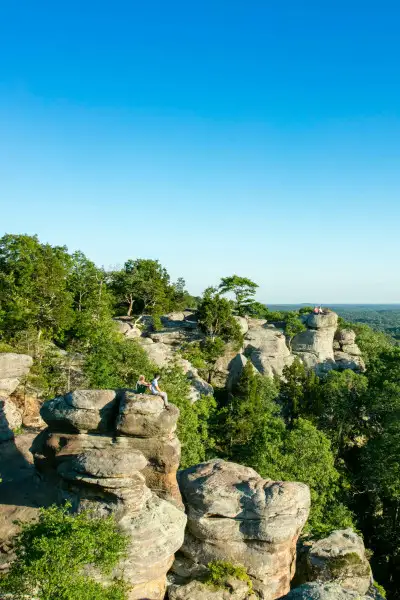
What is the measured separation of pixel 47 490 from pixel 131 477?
5.24 meters

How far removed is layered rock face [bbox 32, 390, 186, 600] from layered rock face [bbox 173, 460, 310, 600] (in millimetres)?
1876

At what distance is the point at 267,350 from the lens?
58781 millimetres

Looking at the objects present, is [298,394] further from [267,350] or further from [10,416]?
[10,416]

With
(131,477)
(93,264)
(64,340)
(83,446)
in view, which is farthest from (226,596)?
(93,264)

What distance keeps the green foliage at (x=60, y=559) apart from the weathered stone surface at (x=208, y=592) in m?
4.71

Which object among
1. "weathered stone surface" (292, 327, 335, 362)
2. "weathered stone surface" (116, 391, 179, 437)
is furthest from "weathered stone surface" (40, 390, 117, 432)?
"weathered stone surface" (292, 327, 335, 362)

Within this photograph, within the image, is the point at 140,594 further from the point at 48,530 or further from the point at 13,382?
the point at 13,382

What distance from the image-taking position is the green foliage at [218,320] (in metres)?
56.9

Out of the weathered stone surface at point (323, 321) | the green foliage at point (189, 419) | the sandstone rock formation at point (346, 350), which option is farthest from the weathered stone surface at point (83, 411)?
the weathered stone surface at point (323, 321)

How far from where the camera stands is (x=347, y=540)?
23.5 metres

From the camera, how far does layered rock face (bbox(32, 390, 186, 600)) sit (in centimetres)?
1903

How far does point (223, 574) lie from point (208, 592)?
1.14m

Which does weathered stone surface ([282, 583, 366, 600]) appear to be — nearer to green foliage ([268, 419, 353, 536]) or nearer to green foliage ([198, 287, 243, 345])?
green foliage ([268, 419, 353, 536])

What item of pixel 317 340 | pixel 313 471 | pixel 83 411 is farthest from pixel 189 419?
pixel 317 340
